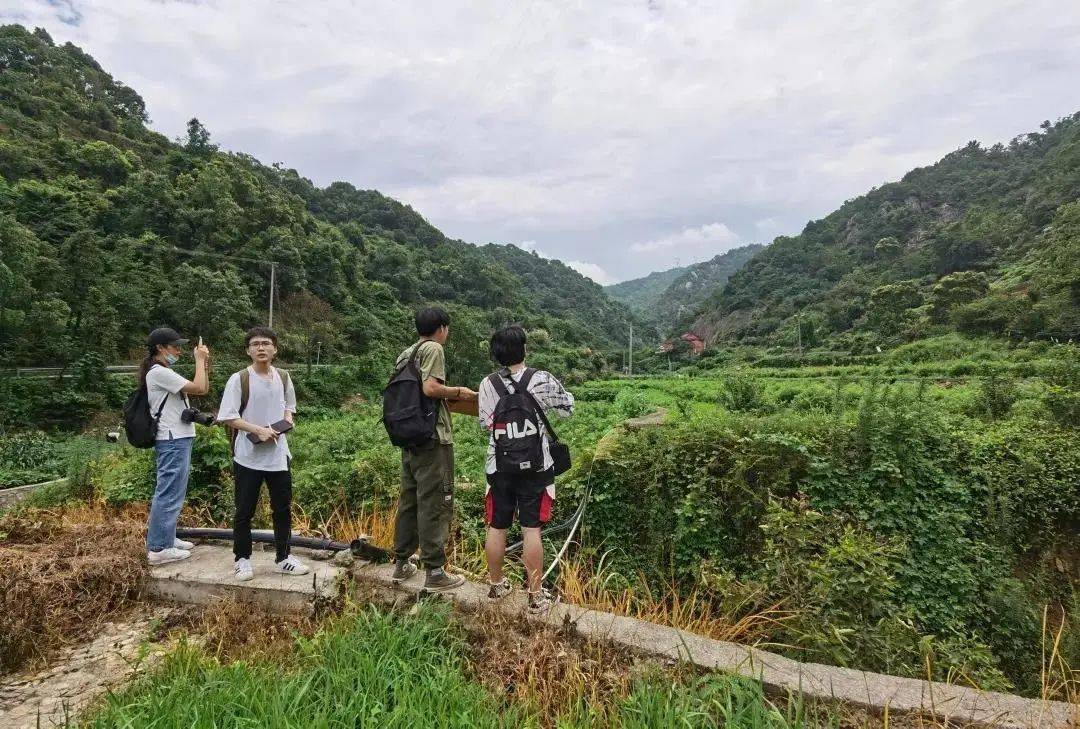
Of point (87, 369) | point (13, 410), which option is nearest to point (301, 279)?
point (87, 369)

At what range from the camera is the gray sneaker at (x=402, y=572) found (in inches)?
124

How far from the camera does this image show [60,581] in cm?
312

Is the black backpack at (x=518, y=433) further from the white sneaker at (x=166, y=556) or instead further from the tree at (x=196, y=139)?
the tree at (x=196, y=139)

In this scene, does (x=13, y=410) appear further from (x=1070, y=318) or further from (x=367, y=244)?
(x=1070, y=318)

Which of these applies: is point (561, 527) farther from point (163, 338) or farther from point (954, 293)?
point (954, 293)

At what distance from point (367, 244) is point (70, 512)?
5870 centimetres

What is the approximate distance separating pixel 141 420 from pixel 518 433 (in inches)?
102

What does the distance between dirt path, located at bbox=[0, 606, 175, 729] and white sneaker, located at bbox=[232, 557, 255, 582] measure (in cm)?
42

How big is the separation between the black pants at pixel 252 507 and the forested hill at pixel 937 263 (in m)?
36.9

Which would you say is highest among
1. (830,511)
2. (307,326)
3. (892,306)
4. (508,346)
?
(892,306)

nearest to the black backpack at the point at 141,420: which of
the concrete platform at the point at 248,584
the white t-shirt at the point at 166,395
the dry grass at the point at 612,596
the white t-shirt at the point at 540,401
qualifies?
the white t-shirt at the point at 166,395

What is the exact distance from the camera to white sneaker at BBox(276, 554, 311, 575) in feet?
11.0

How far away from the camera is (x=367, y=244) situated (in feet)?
196

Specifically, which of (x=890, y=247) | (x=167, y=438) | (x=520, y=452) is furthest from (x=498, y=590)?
(x=890, y=247)
